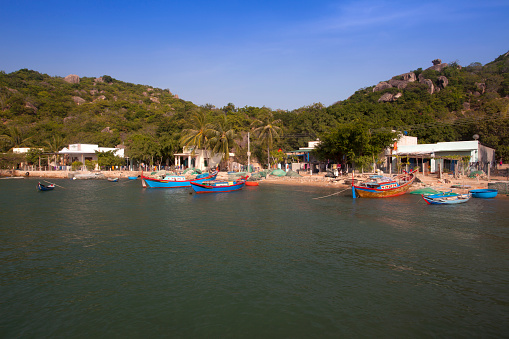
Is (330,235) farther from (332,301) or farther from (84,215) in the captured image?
(84,215)

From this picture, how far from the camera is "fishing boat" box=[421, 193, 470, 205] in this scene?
23344 mm

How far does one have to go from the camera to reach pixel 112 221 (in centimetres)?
1927

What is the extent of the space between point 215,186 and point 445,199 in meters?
20.9

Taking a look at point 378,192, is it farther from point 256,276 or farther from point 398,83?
point 398,83

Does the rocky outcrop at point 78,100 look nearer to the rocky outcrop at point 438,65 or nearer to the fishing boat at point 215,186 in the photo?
the fishing boat at point 215,186

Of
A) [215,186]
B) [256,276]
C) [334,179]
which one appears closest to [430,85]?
[334,179]

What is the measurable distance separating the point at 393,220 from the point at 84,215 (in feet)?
65.1

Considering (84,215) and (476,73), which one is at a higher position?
(476,73)

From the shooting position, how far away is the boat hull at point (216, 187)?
1277 inches

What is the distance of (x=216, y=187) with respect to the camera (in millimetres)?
33500

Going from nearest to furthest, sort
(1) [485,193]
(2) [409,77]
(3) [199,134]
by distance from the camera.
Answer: (1) [485,193] < (3) [199,134] < (2) [409,77]

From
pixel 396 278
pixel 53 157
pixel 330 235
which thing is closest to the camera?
pixel 396 278

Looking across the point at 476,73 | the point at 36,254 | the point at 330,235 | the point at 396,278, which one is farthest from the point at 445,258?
the point at 476,73

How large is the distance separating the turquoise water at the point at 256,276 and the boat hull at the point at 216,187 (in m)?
12.4
